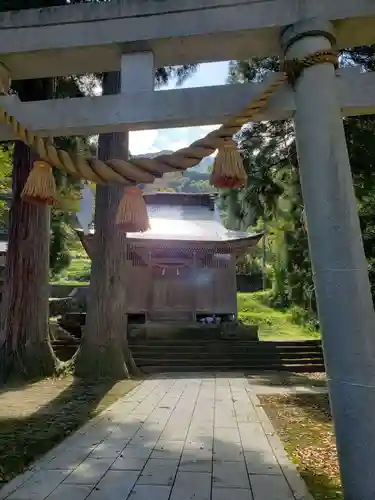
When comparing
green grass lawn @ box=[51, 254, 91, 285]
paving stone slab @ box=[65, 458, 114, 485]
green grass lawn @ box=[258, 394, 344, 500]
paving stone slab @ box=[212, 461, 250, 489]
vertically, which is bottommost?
green grass lawn @ box=[258, 394, 344, 500]

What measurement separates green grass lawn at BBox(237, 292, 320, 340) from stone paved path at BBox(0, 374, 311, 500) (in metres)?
14.6

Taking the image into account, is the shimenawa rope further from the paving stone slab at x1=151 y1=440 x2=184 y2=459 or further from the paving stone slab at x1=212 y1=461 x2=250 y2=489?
the paving stone slab at x1=151 y1=440 x2=184 y2=459

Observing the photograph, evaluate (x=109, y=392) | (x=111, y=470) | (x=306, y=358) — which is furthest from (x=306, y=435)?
(x=306, y=358)

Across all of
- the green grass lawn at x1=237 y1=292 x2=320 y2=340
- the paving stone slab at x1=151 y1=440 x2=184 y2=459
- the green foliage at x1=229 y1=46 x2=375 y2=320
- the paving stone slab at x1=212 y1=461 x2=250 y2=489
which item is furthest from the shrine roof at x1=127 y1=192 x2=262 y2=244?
the paving stone slab at x1=212 y1=461 x2=250 y2=489

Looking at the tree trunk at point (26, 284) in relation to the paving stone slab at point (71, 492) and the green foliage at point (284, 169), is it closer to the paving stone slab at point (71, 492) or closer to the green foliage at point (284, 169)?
the green foliage at point (284, 169)

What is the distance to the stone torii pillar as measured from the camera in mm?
2201

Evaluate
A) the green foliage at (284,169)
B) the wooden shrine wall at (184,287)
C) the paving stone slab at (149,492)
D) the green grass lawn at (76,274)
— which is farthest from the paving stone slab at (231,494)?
the green grass lawn at (76,274)

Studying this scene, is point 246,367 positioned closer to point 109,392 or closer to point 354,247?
point 109,392

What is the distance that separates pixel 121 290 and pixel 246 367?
4.71 metres

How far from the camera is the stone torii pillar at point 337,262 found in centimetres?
220

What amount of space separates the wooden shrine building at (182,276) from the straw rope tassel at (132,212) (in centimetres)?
1217

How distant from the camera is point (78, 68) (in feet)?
10.3

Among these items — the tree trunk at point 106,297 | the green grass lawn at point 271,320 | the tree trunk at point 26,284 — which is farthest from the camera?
the green grass lawn at point 271,320

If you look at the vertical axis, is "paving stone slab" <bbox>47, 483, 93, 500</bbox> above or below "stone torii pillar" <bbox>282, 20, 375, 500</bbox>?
below
